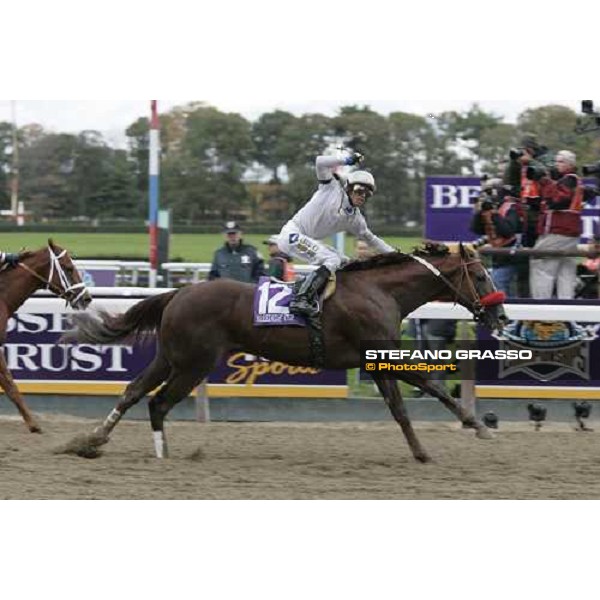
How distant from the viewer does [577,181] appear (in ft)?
39.9

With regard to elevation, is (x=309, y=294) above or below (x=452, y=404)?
above

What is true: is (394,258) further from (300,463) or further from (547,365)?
(547,365)

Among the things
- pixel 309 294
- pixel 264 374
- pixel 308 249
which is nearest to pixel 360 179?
pixel 308 249

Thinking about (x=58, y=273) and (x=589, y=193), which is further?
(x=589, y=193)

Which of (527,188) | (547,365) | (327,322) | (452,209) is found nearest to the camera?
(327,322)

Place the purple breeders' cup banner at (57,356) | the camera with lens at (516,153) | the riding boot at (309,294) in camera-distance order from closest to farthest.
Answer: the riding boot at (309,294)
the purple breeders' cup banner at (57,356)
the camera with lens at (516,153)

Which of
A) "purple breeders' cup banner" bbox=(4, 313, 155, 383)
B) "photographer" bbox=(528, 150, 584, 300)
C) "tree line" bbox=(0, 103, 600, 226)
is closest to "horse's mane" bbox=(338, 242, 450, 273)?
"photographer" bbox=(528, 150, 584, 300)

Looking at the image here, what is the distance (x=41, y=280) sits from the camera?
437 inches

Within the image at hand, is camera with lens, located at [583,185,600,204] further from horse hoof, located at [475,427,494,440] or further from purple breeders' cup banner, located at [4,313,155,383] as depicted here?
purple breeders' cup banner, located at [4,313,155,383]

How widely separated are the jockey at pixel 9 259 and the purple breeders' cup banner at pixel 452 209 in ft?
15.9

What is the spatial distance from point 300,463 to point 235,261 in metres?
3.51

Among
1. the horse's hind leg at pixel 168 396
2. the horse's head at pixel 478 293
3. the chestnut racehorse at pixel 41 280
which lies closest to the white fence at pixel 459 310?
the chestnut racehorse at pixel 41 280

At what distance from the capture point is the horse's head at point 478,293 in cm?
955

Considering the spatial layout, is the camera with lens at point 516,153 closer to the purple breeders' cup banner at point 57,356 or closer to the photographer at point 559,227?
the photographer at point 559,227
